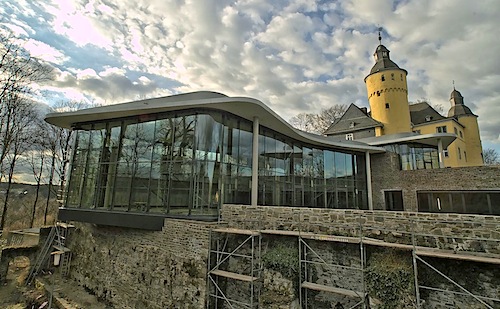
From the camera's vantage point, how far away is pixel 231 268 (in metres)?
6.90

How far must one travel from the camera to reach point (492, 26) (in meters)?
10.5

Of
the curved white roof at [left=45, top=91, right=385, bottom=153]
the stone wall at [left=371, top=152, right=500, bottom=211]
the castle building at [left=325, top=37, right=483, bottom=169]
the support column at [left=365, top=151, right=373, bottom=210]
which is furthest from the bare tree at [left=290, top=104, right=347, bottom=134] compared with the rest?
the curved white roof at [left=45, top=91, right=385, bottom=153]

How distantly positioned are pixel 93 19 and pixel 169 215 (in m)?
6.56

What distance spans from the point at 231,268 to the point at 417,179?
500 inches

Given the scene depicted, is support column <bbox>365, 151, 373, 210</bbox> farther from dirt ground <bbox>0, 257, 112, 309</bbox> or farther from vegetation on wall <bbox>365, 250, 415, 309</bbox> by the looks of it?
dirt ground <bbox>0, 257, 112, 309</bbox>

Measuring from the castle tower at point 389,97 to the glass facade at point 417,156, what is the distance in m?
5.29

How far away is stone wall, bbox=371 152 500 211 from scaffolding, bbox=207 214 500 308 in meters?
10.6

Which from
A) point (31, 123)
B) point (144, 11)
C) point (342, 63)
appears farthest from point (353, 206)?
point (31, 123)

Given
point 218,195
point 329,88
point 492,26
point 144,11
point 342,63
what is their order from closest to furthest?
point 144,11 < point 218,195 < point 492,26 < point 342,63 < point 329,88

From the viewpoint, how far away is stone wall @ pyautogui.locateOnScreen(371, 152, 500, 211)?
12.4 m

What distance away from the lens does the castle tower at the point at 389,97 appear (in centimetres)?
2134

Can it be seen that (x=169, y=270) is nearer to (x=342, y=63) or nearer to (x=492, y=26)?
(x=342, y=63)

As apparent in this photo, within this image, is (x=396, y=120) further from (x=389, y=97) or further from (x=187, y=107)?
(x=187, y=107)

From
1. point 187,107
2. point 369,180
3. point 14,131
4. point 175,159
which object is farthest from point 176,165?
point 14,131
